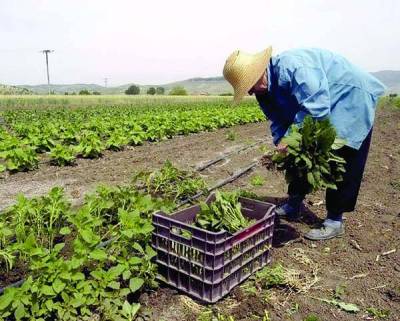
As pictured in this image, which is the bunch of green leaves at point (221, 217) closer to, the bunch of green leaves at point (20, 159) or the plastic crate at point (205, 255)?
the plastic crate at point (205, 255)

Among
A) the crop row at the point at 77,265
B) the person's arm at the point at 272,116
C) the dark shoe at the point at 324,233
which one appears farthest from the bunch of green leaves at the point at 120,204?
the dark shoe at the point at 324,233

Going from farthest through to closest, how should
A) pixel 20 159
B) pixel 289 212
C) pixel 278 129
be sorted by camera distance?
pixel 20 159 < pixel 289 212 < pixel 278 129

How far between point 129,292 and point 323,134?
191 centimetres

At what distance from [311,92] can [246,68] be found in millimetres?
572

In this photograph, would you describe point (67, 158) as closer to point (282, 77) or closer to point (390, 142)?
point (282, 77)

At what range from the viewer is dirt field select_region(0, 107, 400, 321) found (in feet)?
8.95

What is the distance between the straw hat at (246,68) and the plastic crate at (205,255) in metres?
1.06

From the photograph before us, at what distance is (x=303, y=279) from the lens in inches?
123

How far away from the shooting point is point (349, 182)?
3.79 metres

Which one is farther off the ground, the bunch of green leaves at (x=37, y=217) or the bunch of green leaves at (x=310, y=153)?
the bunch of green leaves at (x=310, y=153)

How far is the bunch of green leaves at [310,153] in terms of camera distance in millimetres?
3150

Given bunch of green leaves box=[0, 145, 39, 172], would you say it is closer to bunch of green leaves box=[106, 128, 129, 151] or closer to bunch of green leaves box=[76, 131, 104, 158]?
bunch of green leaves box=[76, 131, 104, 158]

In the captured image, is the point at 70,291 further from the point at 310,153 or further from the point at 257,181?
the point at 257,181

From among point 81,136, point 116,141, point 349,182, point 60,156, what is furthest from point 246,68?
point 81,136
